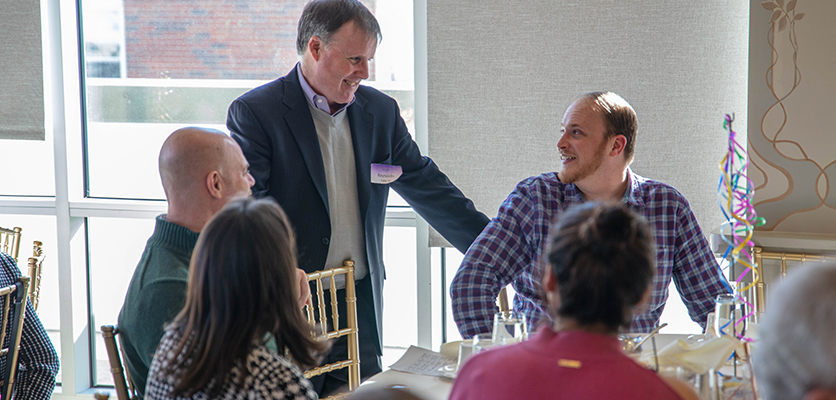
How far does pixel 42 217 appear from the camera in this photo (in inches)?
133

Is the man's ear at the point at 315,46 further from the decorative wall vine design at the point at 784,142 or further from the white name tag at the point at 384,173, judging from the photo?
the decorative wall vine design at the point at 784,142

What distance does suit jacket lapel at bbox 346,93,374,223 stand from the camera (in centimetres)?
247

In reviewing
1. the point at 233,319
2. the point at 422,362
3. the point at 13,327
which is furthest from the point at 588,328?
the point at 13,327

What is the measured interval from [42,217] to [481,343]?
278 cm

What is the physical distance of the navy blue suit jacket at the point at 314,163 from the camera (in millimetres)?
2342

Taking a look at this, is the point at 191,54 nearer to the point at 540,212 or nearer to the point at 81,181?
the point at 81,181

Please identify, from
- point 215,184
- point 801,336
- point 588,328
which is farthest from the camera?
point 215,184

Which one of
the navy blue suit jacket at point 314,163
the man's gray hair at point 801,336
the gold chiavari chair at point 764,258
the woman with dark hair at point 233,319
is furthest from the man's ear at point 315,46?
the man's gray hair at point 801,336

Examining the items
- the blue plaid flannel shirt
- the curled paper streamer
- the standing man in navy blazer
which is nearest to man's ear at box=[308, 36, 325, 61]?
the standing man in navy blazer

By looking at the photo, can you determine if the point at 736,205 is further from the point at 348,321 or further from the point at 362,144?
the point at 362,144

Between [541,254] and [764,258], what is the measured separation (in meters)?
0.92

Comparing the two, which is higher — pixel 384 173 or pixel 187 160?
pixel 187 160

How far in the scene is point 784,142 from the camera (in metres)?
2.46

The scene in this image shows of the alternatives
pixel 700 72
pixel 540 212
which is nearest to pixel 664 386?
pixel 540 212
